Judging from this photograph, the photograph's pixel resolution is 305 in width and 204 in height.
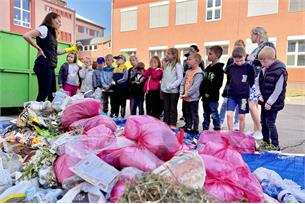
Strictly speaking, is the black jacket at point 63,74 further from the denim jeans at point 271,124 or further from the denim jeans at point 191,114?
the denim jeans at point 271,124

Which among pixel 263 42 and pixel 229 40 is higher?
pixel 229 40

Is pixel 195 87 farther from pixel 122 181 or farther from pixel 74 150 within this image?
pixel 122 181

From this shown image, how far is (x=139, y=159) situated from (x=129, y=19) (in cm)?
1926

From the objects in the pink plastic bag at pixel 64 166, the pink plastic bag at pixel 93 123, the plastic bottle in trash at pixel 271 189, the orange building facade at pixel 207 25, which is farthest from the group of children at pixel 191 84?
the orange building facade at pixel 207 25

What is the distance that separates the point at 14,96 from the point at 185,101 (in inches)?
126

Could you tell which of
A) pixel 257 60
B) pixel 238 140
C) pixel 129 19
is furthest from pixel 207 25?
pixel 238 140

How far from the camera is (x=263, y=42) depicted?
4406 mm

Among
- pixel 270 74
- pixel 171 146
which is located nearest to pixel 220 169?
pixel 171 146

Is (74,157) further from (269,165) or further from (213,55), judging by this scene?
(213,55)

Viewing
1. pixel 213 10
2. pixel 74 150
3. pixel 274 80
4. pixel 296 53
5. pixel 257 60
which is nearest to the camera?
pixel 74 150

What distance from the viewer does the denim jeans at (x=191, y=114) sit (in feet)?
15.1

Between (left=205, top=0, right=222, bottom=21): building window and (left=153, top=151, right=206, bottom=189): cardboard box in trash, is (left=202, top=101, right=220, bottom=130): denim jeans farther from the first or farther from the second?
(left=205, top=0, right=222, bottom=21): building window

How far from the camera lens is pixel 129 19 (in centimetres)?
2033

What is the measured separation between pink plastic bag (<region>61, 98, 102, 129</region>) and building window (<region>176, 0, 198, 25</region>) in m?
14.8
